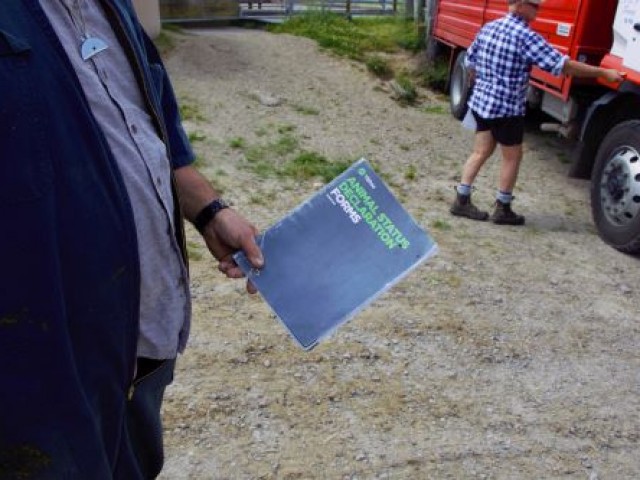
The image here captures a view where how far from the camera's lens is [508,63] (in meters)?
5.15

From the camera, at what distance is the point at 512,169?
5402 mm

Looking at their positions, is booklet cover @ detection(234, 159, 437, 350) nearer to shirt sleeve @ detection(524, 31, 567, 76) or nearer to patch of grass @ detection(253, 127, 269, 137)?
shirt sleeve @ detection(524, 31, 567, 76)

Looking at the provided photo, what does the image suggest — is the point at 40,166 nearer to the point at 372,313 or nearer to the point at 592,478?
the point at 592,478

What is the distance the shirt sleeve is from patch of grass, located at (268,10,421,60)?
6.36 m

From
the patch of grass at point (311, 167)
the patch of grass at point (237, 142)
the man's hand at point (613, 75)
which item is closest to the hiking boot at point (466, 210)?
the patch of grass at point (311, 167)

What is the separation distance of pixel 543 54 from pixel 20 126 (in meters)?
4.59

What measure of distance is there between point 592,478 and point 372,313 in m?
1.46

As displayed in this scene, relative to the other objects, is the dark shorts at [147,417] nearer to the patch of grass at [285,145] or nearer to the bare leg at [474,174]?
the bare leg at [474,174]

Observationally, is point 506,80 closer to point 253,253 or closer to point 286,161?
point 286,161

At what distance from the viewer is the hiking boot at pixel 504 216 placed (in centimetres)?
542

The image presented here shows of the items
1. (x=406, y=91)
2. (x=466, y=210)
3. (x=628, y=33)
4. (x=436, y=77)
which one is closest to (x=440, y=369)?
(x=466, y=210)

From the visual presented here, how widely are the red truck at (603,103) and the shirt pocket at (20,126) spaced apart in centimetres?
450

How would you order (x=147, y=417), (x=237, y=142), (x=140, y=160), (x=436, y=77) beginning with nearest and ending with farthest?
1. (x=140, y=160)
2. (x=147, y=417)
3. (x=237, y=142)
4. (x=436, y=77)

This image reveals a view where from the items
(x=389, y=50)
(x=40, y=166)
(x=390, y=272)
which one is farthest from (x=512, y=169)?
(x=389, y=50)
